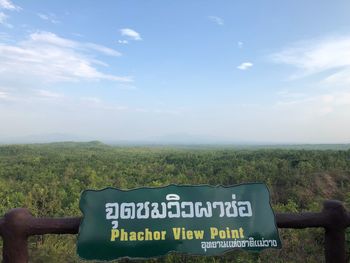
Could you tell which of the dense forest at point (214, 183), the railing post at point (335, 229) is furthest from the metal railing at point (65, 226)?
the dense forest at point (214, 183)

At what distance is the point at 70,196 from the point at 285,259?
9403mm

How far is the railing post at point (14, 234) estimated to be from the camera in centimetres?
298

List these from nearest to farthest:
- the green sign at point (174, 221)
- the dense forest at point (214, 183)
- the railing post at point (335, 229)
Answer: the green sign at point (174, 221) < the railing post at point (335, 229) < the dense forest at point (214, 183)

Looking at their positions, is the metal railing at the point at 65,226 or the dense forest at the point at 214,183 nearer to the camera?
the metal railing at the point at 65,226

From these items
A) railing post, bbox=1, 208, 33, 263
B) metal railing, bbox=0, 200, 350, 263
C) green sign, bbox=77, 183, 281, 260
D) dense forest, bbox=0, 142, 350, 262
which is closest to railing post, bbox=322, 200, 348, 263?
metal railing, bbox=0, 200, 350, 263

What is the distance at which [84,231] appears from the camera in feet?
9.65

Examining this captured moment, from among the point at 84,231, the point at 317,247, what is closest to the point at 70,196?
the point at 317,247

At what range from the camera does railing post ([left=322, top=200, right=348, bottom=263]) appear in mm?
3096

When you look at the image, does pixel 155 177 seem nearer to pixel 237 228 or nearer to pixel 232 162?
pixel 232 162

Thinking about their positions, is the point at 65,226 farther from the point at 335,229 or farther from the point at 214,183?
the point at 214,183

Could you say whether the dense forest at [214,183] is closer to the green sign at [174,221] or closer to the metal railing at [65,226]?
the metal railing at [65,226]

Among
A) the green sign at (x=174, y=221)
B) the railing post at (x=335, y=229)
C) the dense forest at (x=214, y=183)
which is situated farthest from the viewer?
the dense forest at (x=214, y=183)

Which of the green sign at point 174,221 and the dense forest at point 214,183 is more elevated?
the green sign at point 174,221

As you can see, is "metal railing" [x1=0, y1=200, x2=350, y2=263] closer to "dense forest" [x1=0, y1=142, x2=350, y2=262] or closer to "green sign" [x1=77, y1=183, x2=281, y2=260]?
"green sign" [x1=77, y1=183, x2=281, y2=260]
